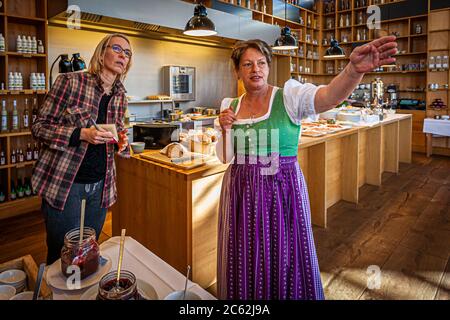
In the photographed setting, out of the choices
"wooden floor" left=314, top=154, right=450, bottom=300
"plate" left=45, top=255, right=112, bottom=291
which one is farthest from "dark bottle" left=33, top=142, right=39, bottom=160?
"plate" left=45, top=255, right=112, bottom=291

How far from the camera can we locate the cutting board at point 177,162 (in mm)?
2184

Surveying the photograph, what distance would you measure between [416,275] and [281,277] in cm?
154

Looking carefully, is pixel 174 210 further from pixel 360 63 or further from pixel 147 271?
pixel 360 63

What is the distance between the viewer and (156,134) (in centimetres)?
279

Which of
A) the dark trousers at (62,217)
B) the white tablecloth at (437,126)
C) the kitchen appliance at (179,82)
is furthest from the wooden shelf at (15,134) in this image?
the white tablecloth at (437,126)

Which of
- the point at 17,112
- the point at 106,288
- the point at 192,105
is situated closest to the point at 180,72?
the point at 192,105

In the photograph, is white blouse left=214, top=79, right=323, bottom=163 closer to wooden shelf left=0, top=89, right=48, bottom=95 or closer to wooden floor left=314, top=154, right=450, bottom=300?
wooden floor left=314, top=154, right=450, bottom=300

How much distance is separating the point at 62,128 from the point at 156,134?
4.00 ft

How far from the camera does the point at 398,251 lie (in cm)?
297

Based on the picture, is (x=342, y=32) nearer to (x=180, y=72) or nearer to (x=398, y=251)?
(x=180, y=72)

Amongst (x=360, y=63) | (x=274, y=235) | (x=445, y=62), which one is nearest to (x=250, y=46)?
(x=360, y=63)

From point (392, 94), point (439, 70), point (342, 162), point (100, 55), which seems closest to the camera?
point (100, 55)

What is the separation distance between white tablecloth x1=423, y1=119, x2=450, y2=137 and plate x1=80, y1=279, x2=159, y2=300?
727cm

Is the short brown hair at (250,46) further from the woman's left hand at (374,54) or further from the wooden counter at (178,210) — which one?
the wooden counter at (178,210)
